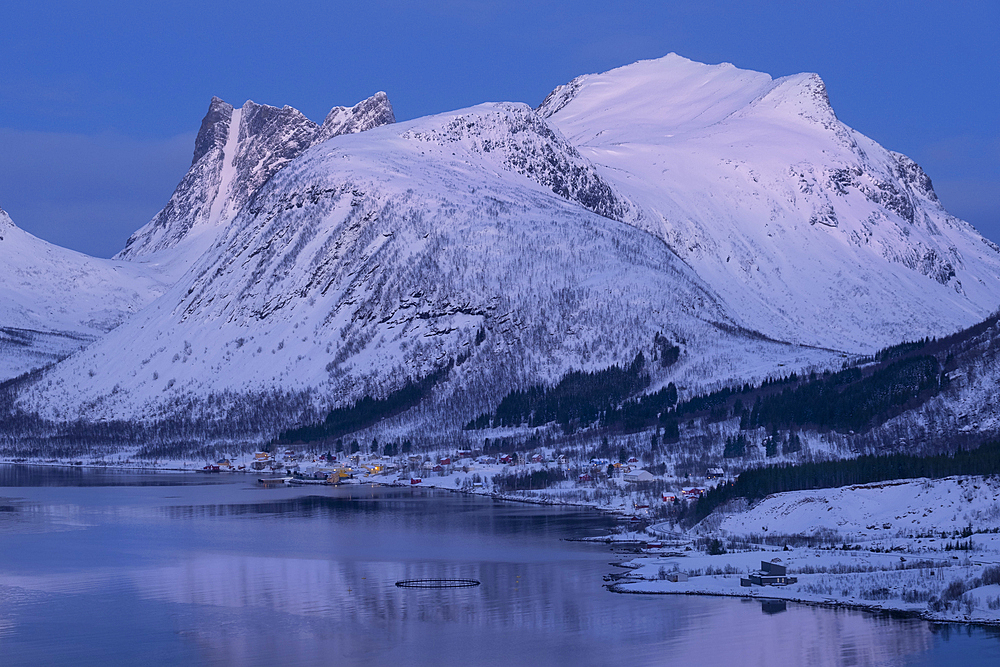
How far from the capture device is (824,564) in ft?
241

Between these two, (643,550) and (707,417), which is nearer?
(643,550)

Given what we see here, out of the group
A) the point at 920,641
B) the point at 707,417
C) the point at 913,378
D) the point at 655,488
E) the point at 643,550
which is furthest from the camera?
the point at 707,417

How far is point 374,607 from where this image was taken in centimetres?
6938

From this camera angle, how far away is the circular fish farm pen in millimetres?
75938

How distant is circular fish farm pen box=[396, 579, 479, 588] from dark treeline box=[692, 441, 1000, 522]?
84.1ft

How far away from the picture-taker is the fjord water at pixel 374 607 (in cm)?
5788

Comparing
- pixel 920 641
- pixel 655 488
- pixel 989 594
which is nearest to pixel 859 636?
pixel 920 641

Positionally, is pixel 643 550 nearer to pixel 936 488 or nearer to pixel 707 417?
pixel 936 488

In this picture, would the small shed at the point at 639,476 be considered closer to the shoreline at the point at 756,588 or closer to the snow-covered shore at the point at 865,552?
the snow-covered shore at the point at 865,552

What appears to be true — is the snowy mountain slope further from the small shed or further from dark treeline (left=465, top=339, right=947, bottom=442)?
dark treeline (left=465, top=339, right=947, bottom=442)

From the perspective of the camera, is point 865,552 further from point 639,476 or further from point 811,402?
point 811,402

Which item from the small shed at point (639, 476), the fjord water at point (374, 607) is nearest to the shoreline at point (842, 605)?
the fjord water at point (374, 607)

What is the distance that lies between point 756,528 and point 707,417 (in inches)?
3498

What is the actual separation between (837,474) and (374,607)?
148ft
